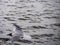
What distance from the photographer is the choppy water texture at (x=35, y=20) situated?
176 centimetres

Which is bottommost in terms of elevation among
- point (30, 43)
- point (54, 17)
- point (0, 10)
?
point (30, 43)

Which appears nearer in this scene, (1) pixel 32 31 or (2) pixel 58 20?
(1) pixel 32 31

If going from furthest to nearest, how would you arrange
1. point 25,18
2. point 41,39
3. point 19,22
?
point 25,18, point 19,22, point 41,39

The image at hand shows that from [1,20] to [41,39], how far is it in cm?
67

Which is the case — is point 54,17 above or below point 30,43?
above

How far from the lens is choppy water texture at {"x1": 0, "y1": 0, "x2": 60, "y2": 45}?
1.76 metres

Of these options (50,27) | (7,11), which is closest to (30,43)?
(50,27)

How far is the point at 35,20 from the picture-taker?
7.27 feet

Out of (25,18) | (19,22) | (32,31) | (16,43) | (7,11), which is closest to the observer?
(16,43)

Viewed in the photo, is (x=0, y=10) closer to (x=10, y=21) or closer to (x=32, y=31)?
(x=10, y=21)

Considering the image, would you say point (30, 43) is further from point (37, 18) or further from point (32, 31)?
point (37, 18)

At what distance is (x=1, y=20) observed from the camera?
2.12 metres

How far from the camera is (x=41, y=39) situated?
1.71 metres

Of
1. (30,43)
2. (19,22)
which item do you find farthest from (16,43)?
(19,22)
